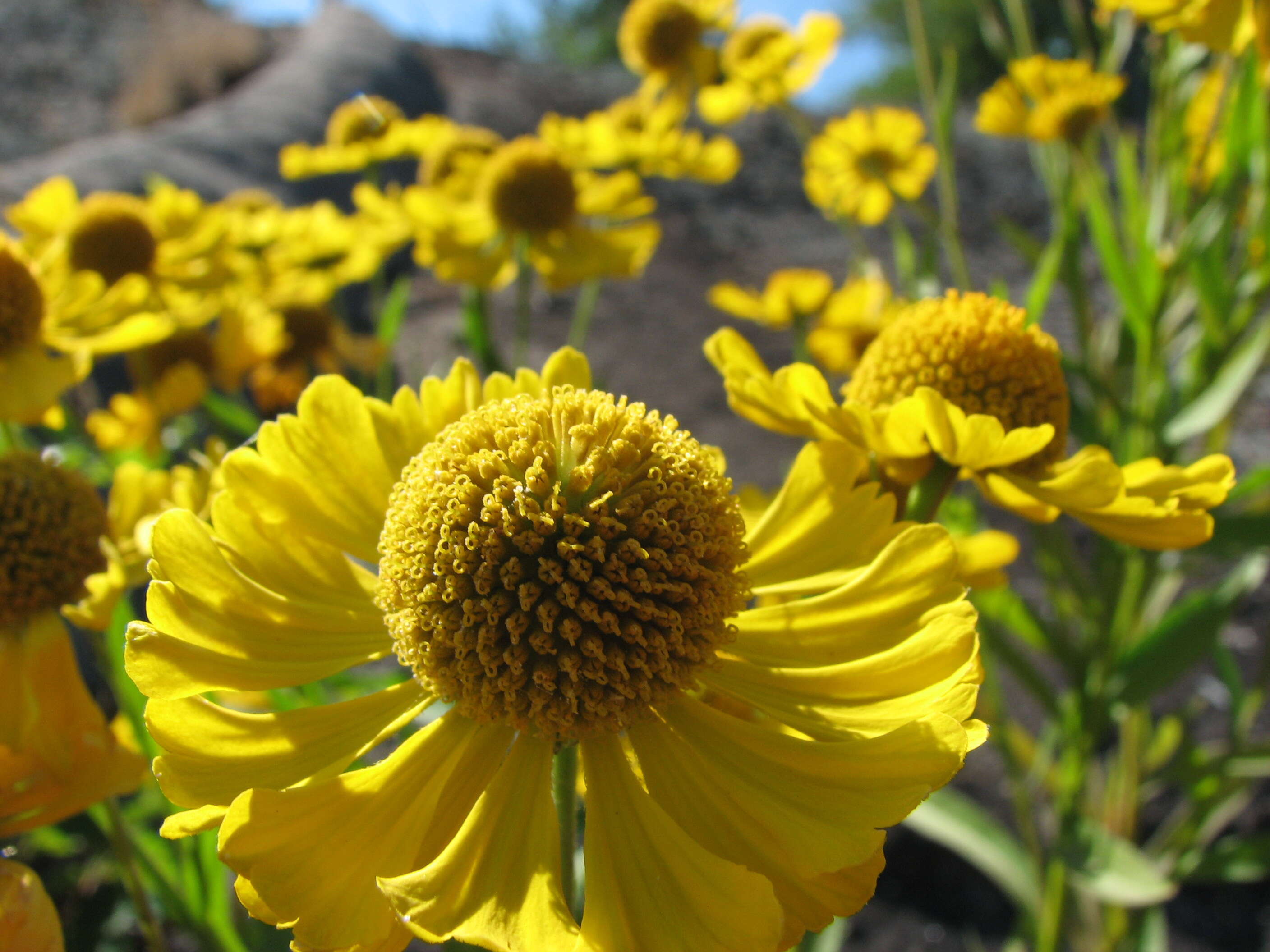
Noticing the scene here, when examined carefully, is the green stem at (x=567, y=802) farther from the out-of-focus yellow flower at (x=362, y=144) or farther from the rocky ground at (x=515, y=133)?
the out-of-focus yellow flower at (x=362, y=144)

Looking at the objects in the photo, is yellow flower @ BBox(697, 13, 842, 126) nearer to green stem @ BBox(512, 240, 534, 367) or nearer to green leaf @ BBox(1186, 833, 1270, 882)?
green stem @ BBox(512, 240, 534, 367)

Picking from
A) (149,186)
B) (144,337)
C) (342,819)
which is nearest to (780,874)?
(342,819)

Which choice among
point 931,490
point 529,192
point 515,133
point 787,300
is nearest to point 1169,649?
point 931,490

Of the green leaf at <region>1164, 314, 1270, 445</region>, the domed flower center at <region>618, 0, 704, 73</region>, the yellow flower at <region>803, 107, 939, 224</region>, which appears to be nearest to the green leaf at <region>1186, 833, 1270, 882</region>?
the green leaf at <region>1164, 314, 1270, 445</region>

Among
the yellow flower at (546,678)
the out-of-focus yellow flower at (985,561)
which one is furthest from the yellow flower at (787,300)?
the yellow flower at (546,678)

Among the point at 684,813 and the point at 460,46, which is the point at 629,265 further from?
the point at 460,46

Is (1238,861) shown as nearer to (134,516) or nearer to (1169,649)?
(1169,649)
